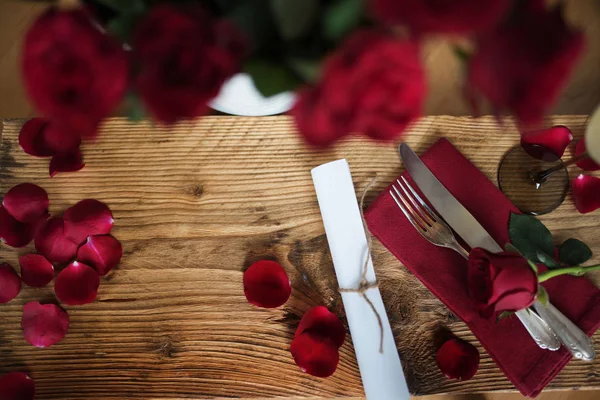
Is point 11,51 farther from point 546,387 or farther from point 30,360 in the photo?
point 546,387

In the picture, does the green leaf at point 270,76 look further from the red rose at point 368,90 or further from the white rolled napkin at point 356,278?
the white rolled napkin at point 356,278

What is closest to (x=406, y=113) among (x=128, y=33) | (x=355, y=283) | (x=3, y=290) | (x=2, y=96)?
(x=128, y=33)

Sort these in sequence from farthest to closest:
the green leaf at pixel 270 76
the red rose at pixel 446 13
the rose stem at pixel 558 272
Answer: the rose stem at pixel 558 272
the green leaf at pixel 270 76
the red rose at pixel 446 13

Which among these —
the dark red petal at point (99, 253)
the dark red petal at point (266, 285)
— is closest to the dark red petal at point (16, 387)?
the dark red petal at point (99, 253)

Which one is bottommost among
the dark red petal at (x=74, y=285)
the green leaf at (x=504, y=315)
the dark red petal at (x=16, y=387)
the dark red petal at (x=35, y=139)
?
the green leaf at (x=504, y=315)

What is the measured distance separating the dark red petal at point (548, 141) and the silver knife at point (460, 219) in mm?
114

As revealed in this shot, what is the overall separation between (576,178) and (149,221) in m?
0.44

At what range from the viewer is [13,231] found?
0.47 m

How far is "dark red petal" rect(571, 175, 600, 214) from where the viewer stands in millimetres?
496

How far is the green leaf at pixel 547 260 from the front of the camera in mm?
433

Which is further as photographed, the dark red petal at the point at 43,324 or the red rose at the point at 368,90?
the dark red petal at the point at 43,324

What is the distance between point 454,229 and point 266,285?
0.62 feet

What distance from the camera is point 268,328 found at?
0.48 metres

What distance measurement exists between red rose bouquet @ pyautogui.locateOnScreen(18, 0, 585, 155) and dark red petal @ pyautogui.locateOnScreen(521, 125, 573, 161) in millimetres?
341
